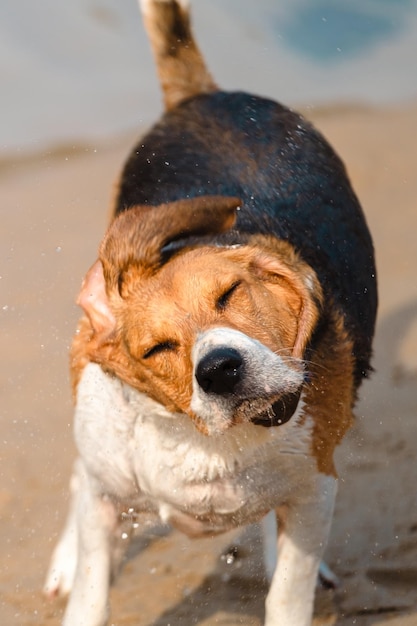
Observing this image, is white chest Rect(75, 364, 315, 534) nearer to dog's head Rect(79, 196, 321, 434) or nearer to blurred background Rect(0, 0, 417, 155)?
dog's head Rect(79, 196, 321, 434)

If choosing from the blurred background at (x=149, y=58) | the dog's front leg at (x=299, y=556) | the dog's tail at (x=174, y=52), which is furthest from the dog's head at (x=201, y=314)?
the blurred background at (x=149, y=58)

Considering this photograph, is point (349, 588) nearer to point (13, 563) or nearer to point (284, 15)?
point (13, 563)

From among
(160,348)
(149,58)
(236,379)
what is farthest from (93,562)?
(149,58)

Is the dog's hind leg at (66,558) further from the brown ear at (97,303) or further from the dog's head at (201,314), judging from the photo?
the dog's head at (201,314)

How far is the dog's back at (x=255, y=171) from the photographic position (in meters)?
4.58

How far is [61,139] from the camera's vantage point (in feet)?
39.5

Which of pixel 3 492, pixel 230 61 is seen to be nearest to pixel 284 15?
pixel 230 61

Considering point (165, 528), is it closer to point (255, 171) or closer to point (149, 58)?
point (255, 171)

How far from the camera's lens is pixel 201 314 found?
3.40 meters

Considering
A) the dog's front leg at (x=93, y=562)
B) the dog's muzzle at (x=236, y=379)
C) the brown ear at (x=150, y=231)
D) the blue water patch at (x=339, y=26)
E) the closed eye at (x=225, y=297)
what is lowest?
the blue water patch at (x=339, y=26)

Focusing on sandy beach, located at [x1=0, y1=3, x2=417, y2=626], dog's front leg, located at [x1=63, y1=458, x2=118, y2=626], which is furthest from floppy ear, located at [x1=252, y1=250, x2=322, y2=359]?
sandy beach, located at [x1=0, y1=3, x2=417, y2=626]

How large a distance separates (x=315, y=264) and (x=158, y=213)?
934mm

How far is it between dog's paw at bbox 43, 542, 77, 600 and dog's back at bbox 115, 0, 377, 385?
164 centimetres

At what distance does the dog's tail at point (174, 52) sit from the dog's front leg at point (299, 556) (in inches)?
87.4
